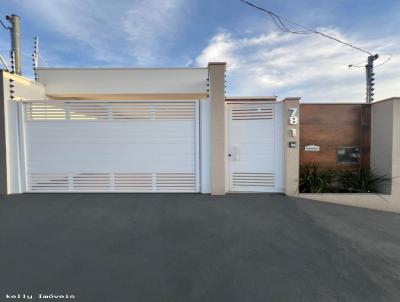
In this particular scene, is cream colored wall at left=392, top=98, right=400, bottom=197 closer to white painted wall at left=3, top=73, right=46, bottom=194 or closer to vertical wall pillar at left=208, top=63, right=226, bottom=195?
vertical wall pillar at left=208, top=63, right=226, bottom=195

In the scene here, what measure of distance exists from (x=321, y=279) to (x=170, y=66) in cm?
694

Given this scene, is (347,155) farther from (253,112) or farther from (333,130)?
(253,112)

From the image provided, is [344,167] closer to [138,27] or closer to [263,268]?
[263,268]

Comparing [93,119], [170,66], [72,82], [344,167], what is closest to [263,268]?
[344,167]

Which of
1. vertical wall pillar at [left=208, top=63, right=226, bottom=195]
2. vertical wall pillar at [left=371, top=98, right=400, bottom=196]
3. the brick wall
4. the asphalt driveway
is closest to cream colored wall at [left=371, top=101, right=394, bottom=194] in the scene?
vertical wall pillar at [left=371, top=98, right=400, bottom=196]

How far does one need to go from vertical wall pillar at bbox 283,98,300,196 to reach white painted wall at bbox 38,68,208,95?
320 cm

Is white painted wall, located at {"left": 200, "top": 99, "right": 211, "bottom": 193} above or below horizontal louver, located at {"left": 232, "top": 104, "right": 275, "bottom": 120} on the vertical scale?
below

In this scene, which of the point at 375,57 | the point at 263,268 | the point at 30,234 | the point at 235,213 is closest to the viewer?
the point at 263,268

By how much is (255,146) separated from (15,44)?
8.38 metres

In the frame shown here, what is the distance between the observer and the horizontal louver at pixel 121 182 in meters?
5.21

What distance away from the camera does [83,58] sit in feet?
25.0

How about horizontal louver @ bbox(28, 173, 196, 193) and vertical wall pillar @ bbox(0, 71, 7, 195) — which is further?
horizontal louver @ bbox(28, 173, 196, 193)

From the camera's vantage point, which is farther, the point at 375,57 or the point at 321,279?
the point at 375,57

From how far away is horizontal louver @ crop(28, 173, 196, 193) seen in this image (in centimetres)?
521
